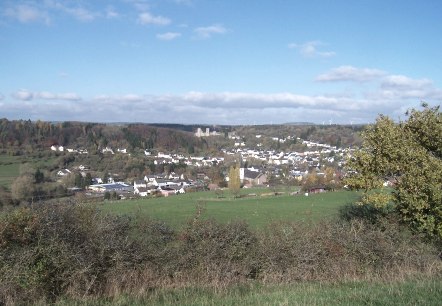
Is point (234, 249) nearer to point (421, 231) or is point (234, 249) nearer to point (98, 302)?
point (98, 302)

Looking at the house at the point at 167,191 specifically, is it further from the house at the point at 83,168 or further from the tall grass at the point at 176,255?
the tall grass at the point at 176,255

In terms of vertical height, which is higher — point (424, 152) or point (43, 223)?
point (424, 152)

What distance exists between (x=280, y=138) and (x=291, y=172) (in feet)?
101

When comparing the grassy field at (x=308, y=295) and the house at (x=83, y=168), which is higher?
the grassy field at (x=308, y=295)

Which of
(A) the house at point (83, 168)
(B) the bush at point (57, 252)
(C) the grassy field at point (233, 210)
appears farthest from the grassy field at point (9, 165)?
(B) the bush at point (57, 252)

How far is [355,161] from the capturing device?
14.4m

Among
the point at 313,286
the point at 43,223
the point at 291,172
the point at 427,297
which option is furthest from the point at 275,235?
the point at 291,172

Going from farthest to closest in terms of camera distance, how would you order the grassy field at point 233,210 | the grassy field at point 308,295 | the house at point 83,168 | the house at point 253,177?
the house at point 253,177, the house at point 83,168, the grassy field at point 233,210, the grassy field at point 308,295

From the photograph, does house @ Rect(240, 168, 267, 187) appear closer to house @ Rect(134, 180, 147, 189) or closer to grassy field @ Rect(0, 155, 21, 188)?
house @ Rect(134, 180, 147, 189)

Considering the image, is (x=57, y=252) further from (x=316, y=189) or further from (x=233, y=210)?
(x=316, y=189)

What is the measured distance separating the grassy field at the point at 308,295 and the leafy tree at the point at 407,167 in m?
3.66

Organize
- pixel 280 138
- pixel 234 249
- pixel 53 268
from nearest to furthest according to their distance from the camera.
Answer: pixel 53 268 < pixel 234 249 < pixel 280 138

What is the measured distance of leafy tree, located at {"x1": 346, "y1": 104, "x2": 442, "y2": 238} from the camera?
12211 millimetres

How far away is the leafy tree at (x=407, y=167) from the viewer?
12.2 meters
